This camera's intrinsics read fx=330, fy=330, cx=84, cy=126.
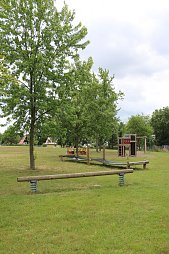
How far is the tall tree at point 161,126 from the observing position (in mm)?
77438

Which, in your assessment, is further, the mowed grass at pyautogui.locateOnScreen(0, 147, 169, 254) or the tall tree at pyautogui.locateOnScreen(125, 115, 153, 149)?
the tall tree at pyautogui.locateOnScreen(125, 115, 153, 149)

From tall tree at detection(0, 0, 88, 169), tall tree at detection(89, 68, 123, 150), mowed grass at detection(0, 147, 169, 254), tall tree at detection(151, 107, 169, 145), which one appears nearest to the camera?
mowed grass at detection(0, 147, 169, 254)

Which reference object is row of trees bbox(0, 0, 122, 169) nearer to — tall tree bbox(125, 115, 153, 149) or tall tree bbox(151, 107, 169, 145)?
tall tree bbox(125, 115, 153, 149)

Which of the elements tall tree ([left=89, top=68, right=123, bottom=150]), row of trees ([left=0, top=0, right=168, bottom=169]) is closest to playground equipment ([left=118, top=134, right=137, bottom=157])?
tall tree ([left=89, top=68, right=123, bottom=150])

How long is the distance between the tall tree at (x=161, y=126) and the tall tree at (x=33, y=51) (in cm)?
6124

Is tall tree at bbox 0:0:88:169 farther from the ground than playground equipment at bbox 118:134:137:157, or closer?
farther from the ground

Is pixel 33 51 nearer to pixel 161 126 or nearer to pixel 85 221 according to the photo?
pixel 85 221

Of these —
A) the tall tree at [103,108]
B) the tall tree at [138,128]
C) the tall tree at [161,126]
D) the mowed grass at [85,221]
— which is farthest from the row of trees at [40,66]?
the tall tree at [161,126]

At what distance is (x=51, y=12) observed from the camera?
19.0 m

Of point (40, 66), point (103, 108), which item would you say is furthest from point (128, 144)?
point (40, 66)

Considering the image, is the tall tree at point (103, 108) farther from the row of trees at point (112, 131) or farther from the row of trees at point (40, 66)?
the row of trees at point (40, 66)

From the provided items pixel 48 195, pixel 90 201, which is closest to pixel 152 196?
pixel 90 201

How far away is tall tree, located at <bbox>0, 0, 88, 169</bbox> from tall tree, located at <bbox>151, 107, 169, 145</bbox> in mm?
61235

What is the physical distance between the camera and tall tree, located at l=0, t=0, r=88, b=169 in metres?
18.2
